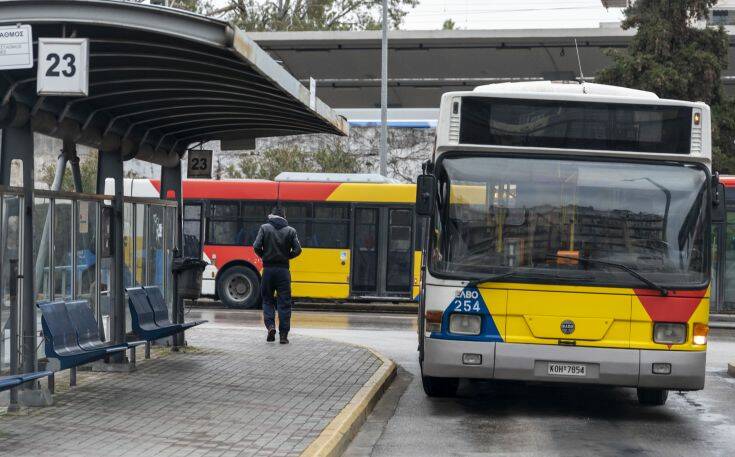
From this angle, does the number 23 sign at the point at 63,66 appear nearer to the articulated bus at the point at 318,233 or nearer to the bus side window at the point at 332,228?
the articulated bus at the point at 318,233

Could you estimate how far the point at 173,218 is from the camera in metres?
15.3

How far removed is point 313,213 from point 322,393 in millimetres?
14102

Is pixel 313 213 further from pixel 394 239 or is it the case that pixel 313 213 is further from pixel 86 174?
pixel 86 174

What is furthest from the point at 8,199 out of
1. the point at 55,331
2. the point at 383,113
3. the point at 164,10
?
the point at 383,113

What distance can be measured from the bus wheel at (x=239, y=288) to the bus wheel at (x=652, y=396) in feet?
45.5

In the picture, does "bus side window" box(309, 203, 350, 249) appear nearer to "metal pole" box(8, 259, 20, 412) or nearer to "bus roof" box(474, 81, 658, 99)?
"bus roof" box(474, 81, 658, 99)

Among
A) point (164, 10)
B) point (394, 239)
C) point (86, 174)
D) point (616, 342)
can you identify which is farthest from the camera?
point (86, 174)

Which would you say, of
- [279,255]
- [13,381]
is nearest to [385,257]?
[279,255]

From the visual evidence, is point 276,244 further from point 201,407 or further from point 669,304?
point 669,304

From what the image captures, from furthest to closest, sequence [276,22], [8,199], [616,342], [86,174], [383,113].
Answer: [276,22], [86,174], [383,113], [616,342], [8,199]

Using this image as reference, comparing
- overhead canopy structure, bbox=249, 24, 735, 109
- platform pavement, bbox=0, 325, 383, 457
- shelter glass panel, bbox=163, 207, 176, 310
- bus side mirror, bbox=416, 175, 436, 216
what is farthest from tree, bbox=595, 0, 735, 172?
bus side mirror, bbox=416, 175, 436, 216

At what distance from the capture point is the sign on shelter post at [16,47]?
850 centimetres

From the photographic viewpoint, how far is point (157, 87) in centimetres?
1126

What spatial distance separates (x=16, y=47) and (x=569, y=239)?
5.15 meters
